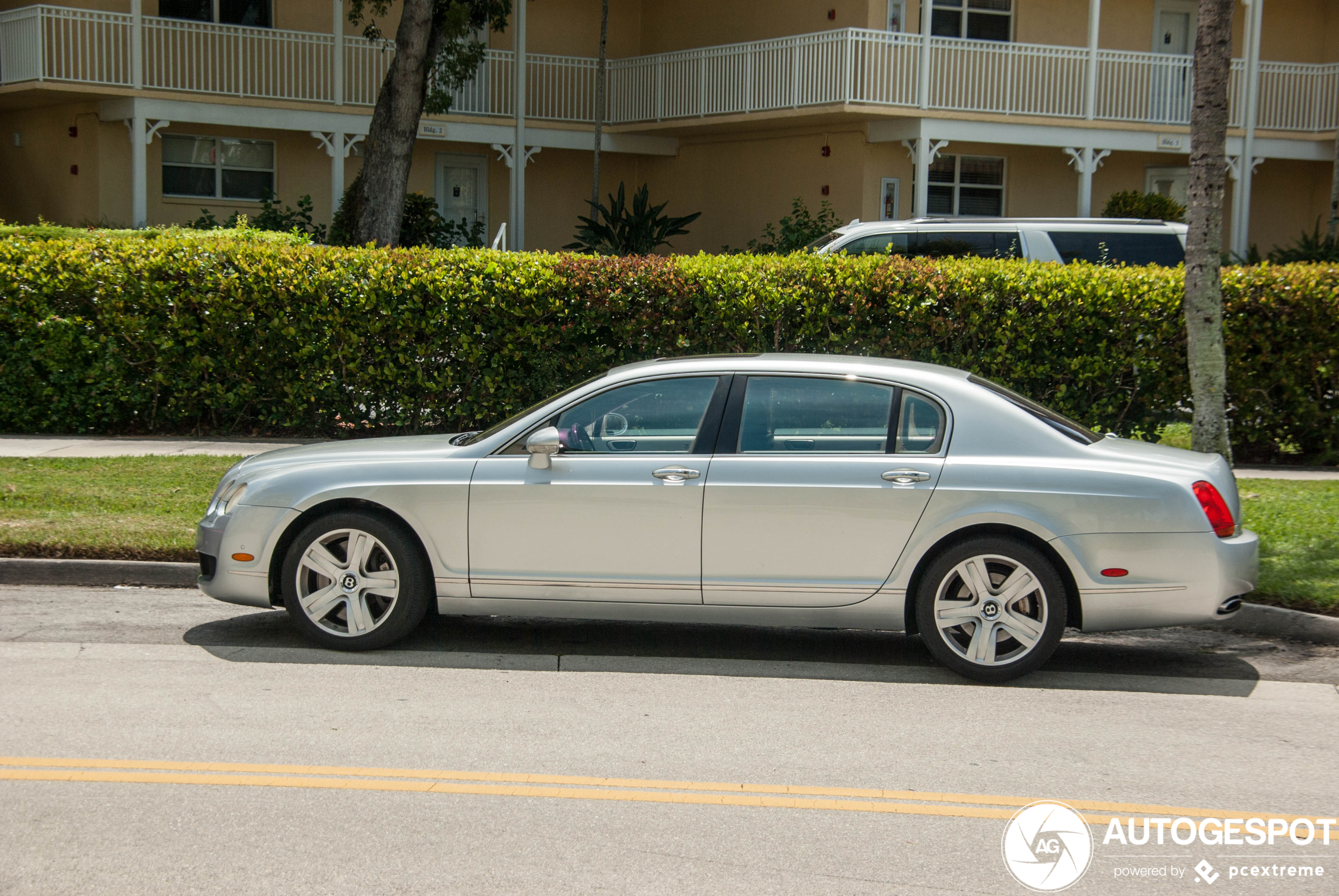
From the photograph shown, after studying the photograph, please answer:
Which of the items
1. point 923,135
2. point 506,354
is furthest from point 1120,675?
point 923,135

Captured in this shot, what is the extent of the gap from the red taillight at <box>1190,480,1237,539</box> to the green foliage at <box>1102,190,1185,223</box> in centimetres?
1726

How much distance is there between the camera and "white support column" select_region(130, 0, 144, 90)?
2192 cm

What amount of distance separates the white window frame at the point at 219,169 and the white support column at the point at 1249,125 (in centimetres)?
1791

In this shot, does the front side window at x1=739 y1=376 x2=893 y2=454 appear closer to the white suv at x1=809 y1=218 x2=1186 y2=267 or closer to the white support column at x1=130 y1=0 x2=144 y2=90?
the white suv at x1=809 y1=218 x2=1186 y2=267

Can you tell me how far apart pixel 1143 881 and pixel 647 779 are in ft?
5.89

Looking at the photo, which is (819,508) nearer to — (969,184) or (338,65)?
(969,184)

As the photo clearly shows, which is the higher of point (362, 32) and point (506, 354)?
point (362, 32)

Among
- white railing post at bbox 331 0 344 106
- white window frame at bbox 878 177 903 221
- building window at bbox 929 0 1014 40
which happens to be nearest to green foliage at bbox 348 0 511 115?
white railing post at bbox 331 0 344 106

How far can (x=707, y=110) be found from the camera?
2408cm

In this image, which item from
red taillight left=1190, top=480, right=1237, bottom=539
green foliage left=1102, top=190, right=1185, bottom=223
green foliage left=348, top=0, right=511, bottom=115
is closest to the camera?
red taillight left=1190, top=480, right=1237, bottom=539

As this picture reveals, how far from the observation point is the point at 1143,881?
164 inches

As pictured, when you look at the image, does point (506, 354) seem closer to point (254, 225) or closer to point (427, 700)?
point (427, 700)

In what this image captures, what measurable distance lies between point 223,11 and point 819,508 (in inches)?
864

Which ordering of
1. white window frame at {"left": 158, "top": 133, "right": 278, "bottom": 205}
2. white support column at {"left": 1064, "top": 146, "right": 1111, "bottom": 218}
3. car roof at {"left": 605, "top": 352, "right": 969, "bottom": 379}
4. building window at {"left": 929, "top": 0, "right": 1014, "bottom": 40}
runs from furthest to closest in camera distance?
1. white window frame at {"left": 158, "top": 133, "right": 278, "bottom": 205}
2. building window at {"left": 929, "top": 0, "right": 1014, "bottom": 40}
3. white support column at {"left": 1064, "top": 146, "right": 1111, "bottom": 218}
4. car roof at {"left": 605, "top": 352, "right": 969, "bottom": 379}
